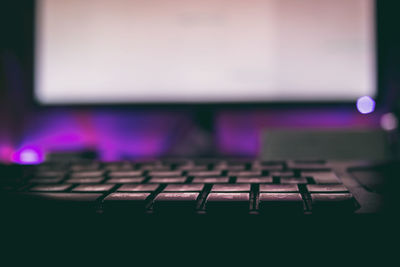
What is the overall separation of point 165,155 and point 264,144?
0.68ft

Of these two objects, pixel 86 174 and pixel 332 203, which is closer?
pixel 332 203

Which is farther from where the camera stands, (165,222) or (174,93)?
(174,93)

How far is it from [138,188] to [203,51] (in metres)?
0.41

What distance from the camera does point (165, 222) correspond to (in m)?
0.17

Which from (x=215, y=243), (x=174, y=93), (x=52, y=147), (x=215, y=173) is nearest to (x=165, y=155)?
(x=174, y=93)

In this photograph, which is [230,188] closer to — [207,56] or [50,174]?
[50,174]

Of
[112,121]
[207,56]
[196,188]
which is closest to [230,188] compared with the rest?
[196,188]

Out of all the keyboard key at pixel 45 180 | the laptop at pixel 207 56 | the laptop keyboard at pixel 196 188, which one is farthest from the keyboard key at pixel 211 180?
the laptop at pixel 207 56

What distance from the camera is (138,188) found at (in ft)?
0.72

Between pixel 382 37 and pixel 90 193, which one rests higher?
pixel 382 37

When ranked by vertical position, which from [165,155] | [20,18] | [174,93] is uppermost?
[20,18]

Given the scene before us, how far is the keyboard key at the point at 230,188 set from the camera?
0.20 metres

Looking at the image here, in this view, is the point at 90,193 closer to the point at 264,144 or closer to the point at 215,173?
the point at 215,173

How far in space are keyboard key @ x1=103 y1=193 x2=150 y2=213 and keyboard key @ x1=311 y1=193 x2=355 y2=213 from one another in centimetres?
10
